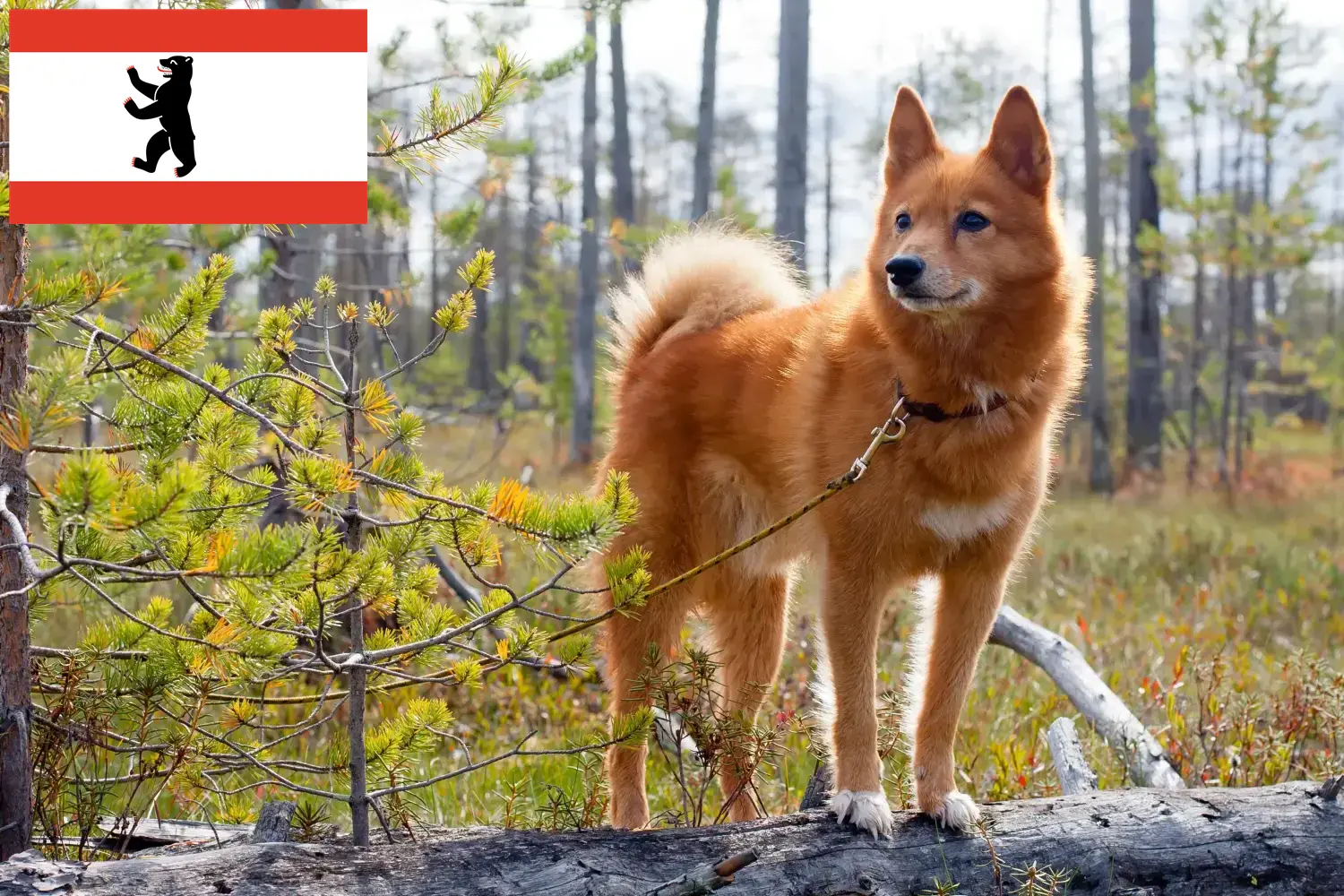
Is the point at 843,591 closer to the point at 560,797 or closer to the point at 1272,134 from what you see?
the point at 560,797

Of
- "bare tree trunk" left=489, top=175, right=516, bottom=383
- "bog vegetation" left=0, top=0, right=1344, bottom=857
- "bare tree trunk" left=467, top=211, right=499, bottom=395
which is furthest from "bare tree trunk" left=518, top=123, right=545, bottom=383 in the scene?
"bog vegetation" left=0, top=0, right=1344, bottom=857

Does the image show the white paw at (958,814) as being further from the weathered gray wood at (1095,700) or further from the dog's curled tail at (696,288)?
the dog's curled tail at (696,288)

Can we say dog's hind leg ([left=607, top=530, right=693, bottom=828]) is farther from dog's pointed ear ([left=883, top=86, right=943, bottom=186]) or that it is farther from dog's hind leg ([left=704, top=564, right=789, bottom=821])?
dog's pointed ear ([left=883, top=86, right=943, bottom=186])

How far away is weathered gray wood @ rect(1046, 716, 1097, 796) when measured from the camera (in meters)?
3.15

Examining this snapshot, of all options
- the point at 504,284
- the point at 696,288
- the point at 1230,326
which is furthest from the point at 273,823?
the point at 504,284

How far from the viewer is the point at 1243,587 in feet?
23.7

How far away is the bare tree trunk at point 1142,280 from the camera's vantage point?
13.3 m

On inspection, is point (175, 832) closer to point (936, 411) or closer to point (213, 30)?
point (213, 30)

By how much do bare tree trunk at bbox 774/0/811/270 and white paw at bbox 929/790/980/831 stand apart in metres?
5.54

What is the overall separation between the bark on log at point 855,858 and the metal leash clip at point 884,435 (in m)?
0.87

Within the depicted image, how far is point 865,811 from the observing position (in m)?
2.58

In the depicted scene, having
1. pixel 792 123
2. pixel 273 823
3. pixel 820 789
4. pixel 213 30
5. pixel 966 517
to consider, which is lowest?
pixel 820 789

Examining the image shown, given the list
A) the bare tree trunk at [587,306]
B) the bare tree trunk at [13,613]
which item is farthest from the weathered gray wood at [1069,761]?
the bare tree trunk at [587,306]

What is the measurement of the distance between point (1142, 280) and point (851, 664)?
12.5 m
